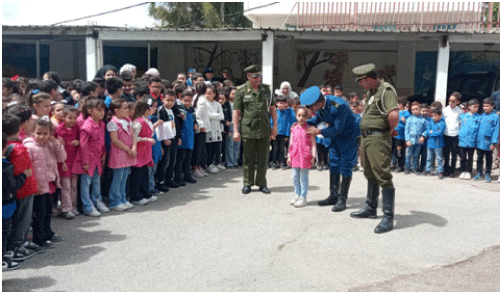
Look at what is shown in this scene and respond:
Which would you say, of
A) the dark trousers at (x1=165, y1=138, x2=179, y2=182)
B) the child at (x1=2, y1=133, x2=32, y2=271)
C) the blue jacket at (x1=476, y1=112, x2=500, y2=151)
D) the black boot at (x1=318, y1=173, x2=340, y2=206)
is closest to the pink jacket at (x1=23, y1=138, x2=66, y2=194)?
the child at (x1=2, y1=133, x2=32, y2=271)

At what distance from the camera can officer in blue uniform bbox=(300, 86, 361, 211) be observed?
21.4ft

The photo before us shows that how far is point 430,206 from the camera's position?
23.1ft

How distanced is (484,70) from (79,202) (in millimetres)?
15609

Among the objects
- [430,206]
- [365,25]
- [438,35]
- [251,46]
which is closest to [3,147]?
[430,206]


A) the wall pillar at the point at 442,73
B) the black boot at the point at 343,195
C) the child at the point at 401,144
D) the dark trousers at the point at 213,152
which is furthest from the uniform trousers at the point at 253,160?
the wall pillar at the point at 442,73

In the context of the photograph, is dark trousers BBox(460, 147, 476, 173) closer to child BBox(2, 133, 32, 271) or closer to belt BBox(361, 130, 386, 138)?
belt BBox(361, 130, 386, 138)

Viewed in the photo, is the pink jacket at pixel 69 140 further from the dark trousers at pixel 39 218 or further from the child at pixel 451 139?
the child at pixel 451 139

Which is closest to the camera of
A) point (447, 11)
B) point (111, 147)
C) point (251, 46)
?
point (111, 147)

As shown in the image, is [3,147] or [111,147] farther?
[111,147]

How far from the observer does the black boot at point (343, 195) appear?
670cm

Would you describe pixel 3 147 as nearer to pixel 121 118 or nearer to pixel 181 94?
pixel 121 118

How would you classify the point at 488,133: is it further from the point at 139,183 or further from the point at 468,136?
the point at 139,183

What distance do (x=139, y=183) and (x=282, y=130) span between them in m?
3.67

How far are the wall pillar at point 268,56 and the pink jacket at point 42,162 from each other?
26.8 ft
